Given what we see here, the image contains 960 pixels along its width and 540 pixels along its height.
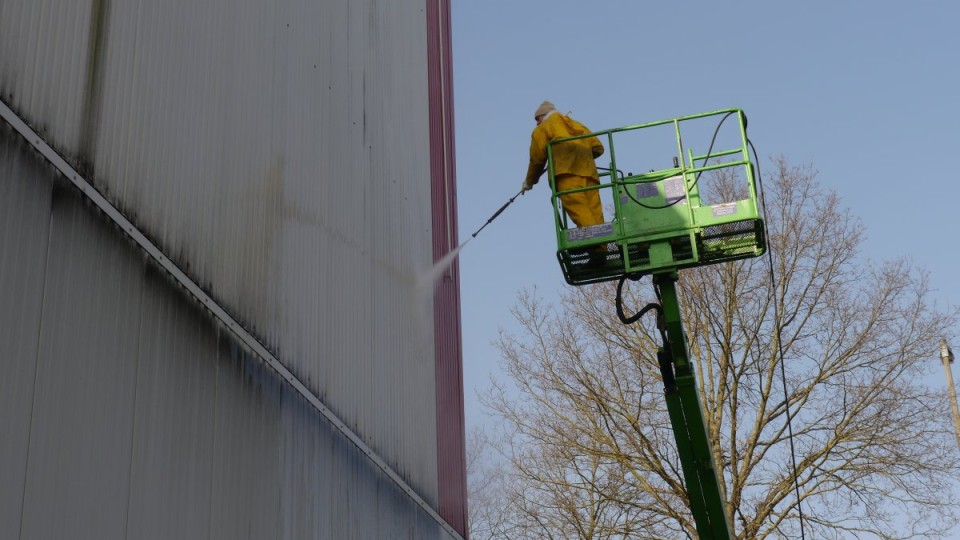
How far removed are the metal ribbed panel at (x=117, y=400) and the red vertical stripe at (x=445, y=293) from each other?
4837 mm

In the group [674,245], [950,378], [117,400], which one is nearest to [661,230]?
[674,245]

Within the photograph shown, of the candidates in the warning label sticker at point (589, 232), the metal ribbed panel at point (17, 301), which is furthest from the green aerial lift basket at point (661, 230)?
the metal ribbed panel at point (17, 301)

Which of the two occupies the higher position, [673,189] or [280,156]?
[673,189]

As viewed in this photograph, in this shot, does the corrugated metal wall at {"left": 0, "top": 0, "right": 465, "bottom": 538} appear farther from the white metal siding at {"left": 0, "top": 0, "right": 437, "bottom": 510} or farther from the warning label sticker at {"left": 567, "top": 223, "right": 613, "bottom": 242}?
the warning label sticker at {"left": 567, "top": 223, "right": 613, "bottom": 242}

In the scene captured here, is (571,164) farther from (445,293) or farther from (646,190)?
(445,293)

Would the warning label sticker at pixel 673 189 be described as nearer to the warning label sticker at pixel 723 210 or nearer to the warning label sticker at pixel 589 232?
the warning label sticker at pixel 723 210

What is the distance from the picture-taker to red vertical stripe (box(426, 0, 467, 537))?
489 inches

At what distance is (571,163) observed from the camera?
37.8 ft

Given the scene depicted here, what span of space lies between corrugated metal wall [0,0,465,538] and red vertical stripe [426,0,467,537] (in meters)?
0.97

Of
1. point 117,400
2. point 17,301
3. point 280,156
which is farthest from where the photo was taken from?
point 280,156

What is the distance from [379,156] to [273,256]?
130 inches

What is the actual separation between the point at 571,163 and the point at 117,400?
7029 mm

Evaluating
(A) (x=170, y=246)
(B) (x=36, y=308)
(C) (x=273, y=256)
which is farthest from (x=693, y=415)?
(B) (x=36, y=308)

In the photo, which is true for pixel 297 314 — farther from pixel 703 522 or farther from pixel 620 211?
pixel 703 522
